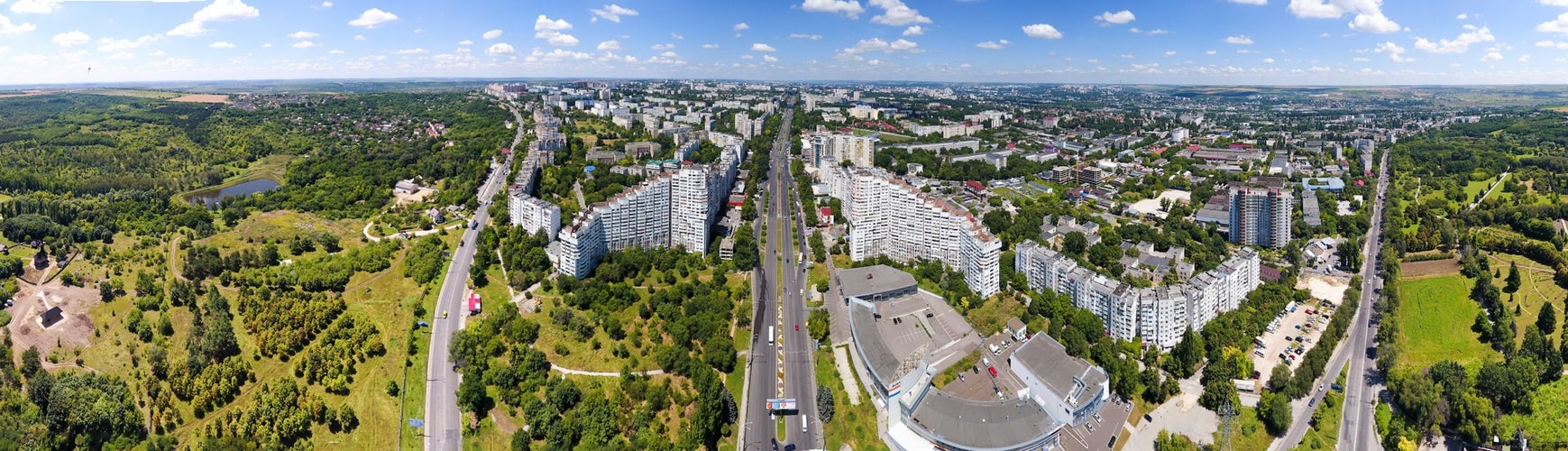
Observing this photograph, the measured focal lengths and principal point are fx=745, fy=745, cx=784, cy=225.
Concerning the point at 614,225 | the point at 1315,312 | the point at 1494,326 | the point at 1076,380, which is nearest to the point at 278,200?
the point at 614,225

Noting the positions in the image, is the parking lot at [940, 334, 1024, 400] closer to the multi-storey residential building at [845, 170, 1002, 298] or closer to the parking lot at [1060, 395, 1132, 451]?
the parking lot at [1060, 395, 1132, 451]

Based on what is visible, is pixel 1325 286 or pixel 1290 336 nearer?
pixel 1290 336

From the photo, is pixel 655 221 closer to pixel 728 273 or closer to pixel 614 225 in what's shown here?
pixel 614 225

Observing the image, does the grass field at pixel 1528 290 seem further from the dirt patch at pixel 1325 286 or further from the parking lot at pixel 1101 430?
the parking lot at pixel 1101 430

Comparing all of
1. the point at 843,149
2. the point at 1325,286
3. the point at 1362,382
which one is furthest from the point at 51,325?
the point at 1325,286

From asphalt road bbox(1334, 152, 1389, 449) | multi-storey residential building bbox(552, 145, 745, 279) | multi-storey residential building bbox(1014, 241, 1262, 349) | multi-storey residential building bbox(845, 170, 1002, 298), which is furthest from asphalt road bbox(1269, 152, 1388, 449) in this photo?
multi-storey residential building bbox(552, 145, 745, 279)

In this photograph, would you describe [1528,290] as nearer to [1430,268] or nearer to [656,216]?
[1430,268]
